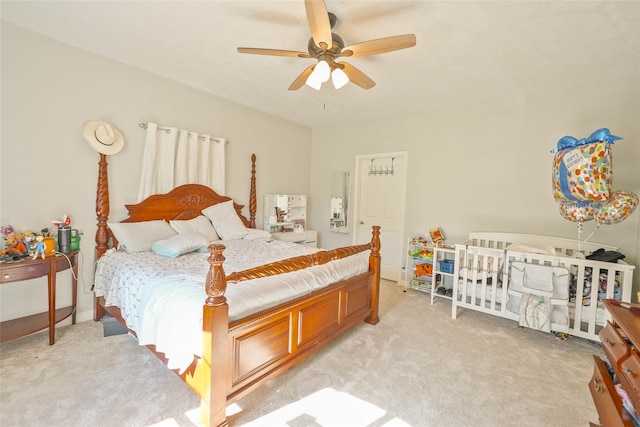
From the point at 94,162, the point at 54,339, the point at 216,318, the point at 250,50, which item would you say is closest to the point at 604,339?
the point at 216,318

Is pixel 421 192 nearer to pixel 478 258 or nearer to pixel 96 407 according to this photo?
pixel 478 258

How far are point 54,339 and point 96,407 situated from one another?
114 cm

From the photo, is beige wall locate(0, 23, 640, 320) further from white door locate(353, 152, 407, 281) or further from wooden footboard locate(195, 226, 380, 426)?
wooden footboard locate(195, 226, 380, 426)

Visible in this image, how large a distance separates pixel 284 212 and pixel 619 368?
13.2ft

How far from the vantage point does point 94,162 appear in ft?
9.18

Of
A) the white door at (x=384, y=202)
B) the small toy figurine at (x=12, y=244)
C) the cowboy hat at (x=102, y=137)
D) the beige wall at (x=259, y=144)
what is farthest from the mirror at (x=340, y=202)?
the small toy figurine at (x=12, y=244)

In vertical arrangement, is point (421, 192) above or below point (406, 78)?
below

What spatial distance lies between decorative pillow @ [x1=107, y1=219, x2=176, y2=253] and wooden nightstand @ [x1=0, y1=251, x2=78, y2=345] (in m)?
0.36

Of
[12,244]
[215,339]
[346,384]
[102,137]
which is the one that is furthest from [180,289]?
[102,137]

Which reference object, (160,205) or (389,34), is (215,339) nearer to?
(160,205)

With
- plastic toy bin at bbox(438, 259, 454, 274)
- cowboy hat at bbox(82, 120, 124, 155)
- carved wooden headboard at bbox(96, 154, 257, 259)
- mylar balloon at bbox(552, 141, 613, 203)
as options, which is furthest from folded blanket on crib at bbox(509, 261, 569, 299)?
cowboy hat at bbox(82, 120, 124, 155)

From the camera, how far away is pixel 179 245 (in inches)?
102

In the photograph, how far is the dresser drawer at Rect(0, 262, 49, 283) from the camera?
202 centimetres

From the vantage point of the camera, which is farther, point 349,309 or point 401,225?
point 401,225
